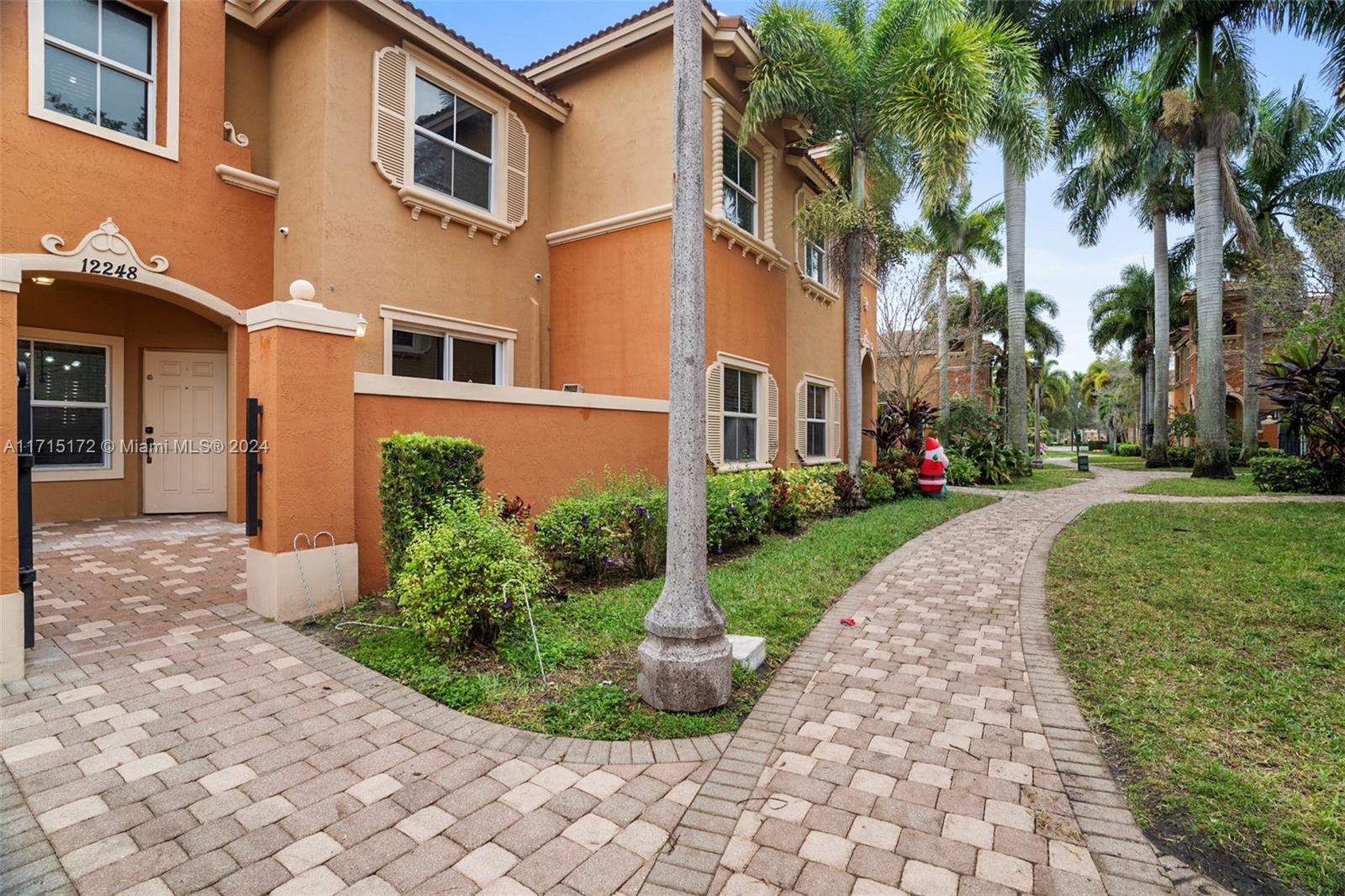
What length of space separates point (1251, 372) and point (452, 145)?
1074 inches

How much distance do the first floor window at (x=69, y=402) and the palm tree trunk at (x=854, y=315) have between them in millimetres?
11847

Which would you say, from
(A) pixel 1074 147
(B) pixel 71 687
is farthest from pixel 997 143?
(B) pixel 71 687

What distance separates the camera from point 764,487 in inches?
331

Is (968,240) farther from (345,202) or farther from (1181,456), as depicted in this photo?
(345,202)

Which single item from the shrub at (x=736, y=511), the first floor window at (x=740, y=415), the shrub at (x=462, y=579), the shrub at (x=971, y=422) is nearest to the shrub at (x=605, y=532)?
the shrub at (x=736, y=511)

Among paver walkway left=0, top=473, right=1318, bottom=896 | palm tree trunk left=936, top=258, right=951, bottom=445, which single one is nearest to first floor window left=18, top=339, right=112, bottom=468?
paver walkway left=0, top=473, right=1318, bottom=896

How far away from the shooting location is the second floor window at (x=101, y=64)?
23.7 feet

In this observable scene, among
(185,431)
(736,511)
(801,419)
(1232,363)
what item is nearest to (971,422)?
(801,419)

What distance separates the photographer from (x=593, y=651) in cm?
430

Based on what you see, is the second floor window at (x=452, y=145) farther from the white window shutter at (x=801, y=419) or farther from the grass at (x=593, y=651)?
the white window shutter at (x=801, y=419)

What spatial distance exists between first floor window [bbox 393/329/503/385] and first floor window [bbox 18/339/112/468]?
15.2 feet

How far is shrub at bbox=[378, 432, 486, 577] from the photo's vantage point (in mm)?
5066

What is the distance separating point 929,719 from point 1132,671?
5.39 feet

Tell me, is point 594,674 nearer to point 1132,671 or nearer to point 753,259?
point 1132,671
